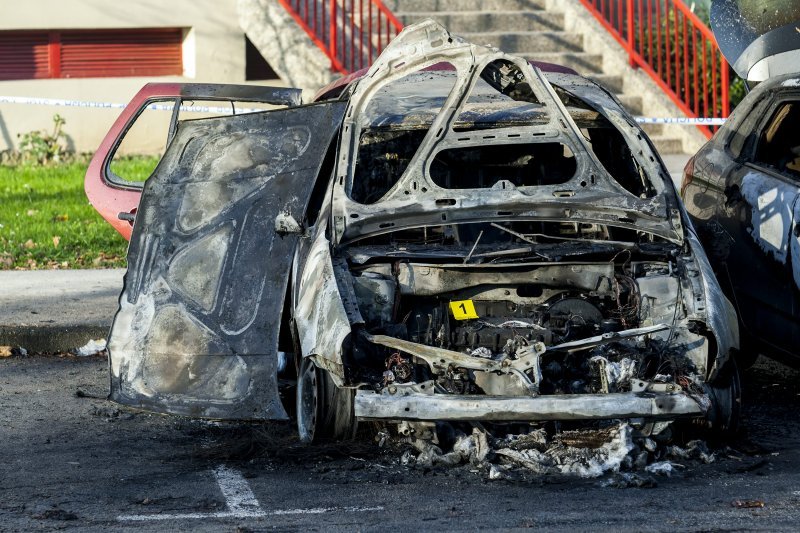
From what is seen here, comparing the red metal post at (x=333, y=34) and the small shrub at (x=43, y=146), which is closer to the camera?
the red metal post at (x=333, y=34)

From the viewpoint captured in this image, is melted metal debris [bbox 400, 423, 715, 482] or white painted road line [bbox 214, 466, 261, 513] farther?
melted metal debris [bbox 400, 423, 715, 482]

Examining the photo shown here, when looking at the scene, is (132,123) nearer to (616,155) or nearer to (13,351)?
(13,351)

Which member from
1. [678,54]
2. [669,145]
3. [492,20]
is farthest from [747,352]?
[492,20]

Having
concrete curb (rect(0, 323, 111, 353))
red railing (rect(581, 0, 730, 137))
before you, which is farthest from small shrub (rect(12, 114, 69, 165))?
concrete curb (rect(0, 323, 111, 353))

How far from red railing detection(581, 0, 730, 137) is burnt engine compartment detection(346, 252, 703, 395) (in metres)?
9.41

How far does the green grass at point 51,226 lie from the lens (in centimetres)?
1238

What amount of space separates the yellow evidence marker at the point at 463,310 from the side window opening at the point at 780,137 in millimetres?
2452

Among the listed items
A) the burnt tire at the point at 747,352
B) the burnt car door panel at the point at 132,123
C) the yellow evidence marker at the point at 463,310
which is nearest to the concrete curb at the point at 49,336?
the burnt car door panel at the point at 132,123

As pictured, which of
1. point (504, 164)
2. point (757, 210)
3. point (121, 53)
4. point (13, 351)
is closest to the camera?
point (757, 210)

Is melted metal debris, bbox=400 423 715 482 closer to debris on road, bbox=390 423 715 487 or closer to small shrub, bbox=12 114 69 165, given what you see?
debris on road, bbox=390 423 715 487

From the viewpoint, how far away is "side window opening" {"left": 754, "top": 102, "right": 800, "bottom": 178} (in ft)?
28.0

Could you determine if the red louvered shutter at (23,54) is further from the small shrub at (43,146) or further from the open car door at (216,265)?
the open car door at (216,265)

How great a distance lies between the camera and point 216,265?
7734 mm

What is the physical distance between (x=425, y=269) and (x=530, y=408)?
3.85 ft
